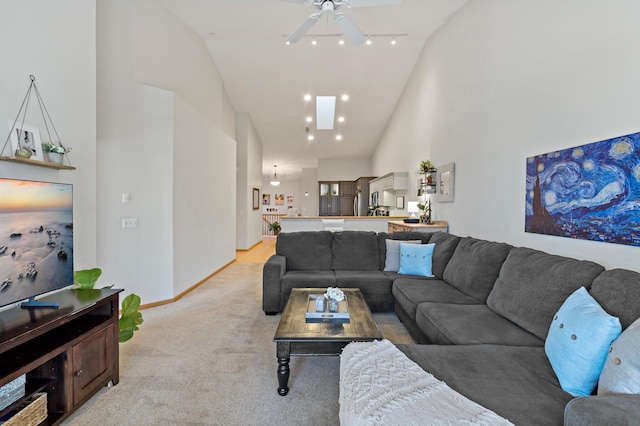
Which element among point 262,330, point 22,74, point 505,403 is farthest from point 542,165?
point 22,74

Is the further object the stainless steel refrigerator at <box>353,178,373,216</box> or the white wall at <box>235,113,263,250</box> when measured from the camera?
the stainless steel refrigerator at <box>353,178,373,216</box>

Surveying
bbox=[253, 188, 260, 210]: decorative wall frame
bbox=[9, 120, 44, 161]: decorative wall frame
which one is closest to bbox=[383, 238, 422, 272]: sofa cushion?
bbox=[9, 120, 44, 161]: decorative wall frame

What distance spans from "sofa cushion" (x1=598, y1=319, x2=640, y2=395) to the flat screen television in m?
2.88

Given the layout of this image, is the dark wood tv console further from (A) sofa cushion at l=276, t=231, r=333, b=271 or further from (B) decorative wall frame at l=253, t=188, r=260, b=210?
(B) decorative wall frame at l=253, t=188, r=260, b=210

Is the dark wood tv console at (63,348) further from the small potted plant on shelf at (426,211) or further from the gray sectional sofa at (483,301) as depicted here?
the small potted plant on shelf at (426,211)

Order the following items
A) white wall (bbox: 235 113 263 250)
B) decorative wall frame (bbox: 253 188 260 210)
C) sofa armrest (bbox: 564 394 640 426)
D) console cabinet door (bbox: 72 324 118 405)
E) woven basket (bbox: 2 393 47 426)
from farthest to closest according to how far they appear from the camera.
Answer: decorative wall frame (bbox: 253 188 260 210)
white wall (bbox: 235 113 263 250)
console cabinet door (bbox: 72 324 118 405)
woven basket (bbox: 2 393 47 426)
sofa armrest (bbox: 564 394 640 426)

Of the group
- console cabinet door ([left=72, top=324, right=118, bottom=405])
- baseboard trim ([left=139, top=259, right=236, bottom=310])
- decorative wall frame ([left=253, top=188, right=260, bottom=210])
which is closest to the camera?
console cabinet door ([left=72, top=324, right=118, bottom=405])

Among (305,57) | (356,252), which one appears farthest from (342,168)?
(356,252)

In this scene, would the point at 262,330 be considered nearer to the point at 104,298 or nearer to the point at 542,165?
the point at 104,298

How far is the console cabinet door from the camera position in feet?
5.79

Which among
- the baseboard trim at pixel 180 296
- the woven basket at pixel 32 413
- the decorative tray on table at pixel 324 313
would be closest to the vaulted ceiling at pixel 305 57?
the decorative tray on table at pixel 324 313

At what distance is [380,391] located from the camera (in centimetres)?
128

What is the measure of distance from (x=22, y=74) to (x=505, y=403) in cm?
340

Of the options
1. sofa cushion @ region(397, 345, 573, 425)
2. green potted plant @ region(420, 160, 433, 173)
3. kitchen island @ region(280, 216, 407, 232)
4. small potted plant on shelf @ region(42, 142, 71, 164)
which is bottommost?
sofa cushion @ region(397, 345, 573, 425)
